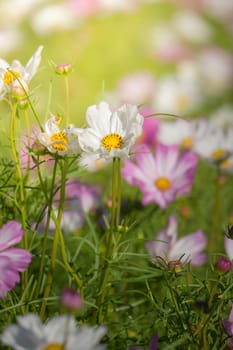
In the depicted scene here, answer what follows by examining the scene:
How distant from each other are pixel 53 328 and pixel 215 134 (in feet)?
2.17

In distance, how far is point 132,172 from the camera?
100cm

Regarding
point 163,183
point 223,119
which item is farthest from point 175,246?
point 223,119

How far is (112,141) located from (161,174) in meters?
0.35

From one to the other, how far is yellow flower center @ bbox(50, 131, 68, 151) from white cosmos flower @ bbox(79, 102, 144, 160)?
0.02 m

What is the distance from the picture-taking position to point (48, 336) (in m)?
0.57

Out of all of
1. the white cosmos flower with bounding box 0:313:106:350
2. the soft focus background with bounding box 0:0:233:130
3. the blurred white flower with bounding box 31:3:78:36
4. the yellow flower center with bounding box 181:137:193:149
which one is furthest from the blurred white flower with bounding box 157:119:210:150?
the blurred white flower with bounding box 31:3:78:36

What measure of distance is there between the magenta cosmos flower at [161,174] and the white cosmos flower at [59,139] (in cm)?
31

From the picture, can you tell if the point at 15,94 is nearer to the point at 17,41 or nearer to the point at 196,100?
the point at 196,100

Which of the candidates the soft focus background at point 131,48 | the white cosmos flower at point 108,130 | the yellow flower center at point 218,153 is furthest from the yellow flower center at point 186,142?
the soft focus background at point 131,48

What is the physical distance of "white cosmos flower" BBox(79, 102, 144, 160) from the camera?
655 millimetres

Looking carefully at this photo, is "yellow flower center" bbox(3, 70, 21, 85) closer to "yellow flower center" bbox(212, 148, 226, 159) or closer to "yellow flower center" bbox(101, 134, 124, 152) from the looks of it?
"yellow flower center" bbox(101, 134, 124, 152)

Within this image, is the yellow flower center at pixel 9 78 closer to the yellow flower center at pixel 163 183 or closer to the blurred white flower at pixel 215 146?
the yellow flower center at pixel 163 183

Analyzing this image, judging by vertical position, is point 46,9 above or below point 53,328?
above

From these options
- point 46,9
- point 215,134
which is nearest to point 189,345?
point 215,134
